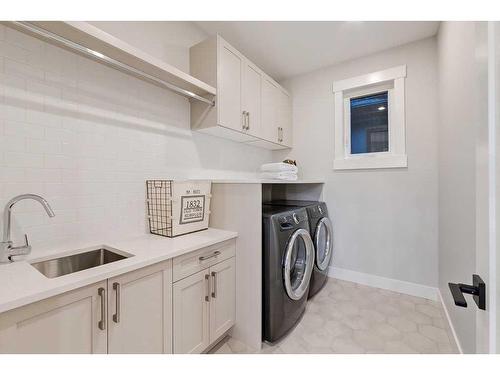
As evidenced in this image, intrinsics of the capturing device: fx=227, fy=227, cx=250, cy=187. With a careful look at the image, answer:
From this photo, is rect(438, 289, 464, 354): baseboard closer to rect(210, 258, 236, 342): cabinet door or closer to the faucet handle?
rect(210, 258, 236, 342): cabinet door

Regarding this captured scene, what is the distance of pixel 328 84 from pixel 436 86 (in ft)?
3.50

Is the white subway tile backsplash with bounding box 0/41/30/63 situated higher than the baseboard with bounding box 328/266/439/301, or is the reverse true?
the white subway tile backsplash with bounding box 0/41/30/63

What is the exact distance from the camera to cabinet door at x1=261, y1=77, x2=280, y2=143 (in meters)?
2.46

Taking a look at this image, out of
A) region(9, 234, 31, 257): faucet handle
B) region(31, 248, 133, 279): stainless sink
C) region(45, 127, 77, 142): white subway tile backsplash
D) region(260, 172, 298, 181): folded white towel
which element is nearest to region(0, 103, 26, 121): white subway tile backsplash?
region(45, 127, 77, 142): white subway tile backsplash

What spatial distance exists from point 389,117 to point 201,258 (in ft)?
8.17

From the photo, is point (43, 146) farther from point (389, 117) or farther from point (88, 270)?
point (389, 117)

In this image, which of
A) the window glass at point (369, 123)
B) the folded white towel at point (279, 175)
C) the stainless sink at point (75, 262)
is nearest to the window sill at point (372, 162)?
the window glass at point (369, 123)

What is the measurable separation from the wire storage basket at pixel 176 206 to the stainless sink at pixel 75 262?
0.34 metres

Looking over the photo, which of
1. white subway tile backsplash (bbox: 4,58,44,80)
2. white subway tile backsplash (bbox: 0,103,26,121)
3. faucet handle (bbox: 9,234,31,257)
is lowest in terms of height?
faucet handle (bbox: 9,234,31,257)

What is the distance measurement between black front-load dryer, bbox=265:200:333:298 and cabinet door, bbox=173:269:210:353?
1171 millimetres

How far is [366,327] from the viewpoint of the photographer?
1799 mm

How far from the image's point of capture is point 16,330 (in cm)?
75

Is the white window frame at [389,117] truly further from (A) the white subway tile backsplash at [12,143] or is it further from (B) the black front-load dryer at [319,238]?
(A) the white subway tile backsplash at [12,143]
